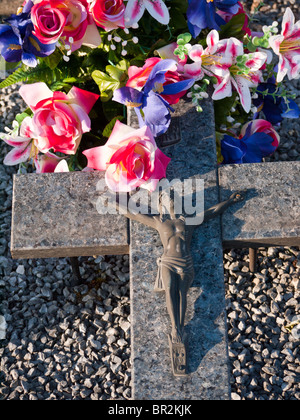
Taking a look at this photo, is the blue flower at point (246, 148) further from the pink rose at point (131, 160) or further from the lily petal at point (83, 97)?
the lily petal at point (83, 97)

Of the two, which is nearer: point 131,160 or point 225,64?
point 131,160

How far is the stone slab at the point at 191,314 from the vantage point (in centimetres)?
221

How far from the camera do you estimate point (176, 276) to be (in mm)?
2229

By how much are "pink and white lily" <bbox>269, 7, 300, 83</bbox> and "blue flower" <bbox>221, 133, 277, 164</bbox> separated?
1.35ft

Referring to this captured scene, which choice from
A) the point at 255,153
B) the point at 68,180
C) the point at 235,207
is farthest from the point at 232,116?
the point at 68,180

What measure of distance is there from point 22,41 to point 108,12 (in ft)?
1.36

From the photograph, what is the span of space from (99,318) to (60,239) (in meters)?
0.84

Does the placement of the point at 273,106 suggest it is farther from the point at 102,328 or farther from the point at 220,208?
the point at 102,328

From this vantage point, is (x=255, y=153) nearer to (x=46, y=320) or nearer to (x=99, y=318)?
(x=99, y=318)

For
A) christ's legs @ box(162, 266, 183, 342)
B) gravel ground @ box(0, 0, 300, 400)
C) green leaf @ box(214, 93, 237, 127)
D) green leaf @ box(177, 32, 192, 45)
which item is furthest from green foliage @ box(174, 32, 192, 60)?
gravel ground @ box(0, 0, 300, 400)

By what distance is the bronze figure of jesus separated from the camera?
2.20 m

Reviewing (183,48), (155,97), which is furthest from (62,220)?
(183,48)

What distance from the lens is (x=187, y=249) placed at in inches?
90.0

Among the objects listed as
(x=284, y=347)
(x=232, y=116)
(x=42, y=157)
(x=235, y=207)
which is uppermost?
(x=232, y=116)
